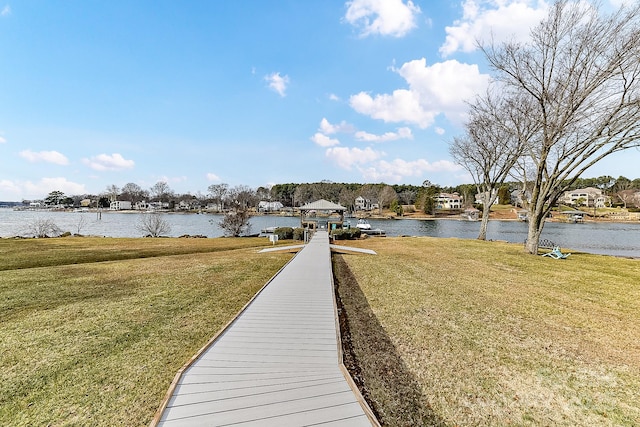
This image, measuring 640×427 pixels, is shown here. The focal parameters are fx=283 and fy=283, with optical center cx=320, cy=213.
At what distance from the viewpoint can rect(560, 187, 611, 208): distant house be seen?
262 ft

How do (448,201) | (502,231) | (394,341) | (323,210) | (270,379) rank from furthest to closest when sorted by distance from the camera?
(448,201)
(502,231)
(323,210)
(394,341)
(270,379)

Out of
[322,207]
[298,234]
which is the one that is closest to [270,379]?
[298,234]

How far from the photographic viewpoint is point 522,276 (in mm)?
11797

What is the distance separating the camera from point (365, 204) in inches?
3799

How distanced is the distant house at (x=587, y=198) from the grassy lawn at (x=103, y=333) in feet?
339

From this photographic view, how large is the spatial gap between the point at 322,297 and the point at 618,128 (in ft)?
52.3

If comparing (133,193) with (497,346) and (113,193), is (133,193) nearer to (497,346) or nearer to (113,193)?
(113,193)

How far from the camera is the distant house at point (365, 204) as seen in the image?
299ft

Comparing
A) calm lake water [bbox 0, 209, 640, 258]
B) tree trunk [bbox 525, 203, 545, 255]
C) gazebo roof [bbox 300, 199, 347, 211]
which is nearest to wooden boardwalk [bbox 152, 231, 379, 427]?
tree trunk [bbox 525, 203, 545, 255]

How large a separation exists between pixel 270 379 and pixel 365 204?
94.3 m

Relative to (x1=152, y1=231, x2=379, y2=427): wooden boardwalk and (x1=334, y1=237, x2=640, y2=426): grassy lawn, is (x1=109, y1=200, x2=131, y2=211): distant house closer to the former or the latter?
(x1=334, y1=237, x2=640, y2=426): grassy lawn

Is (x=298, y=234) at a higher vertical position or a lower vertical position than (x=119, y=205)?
lower

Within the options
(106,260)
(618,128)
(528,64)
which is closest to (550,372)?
(618,128)

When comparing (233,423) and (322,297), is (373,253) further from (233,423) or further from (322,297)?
(233,423)
